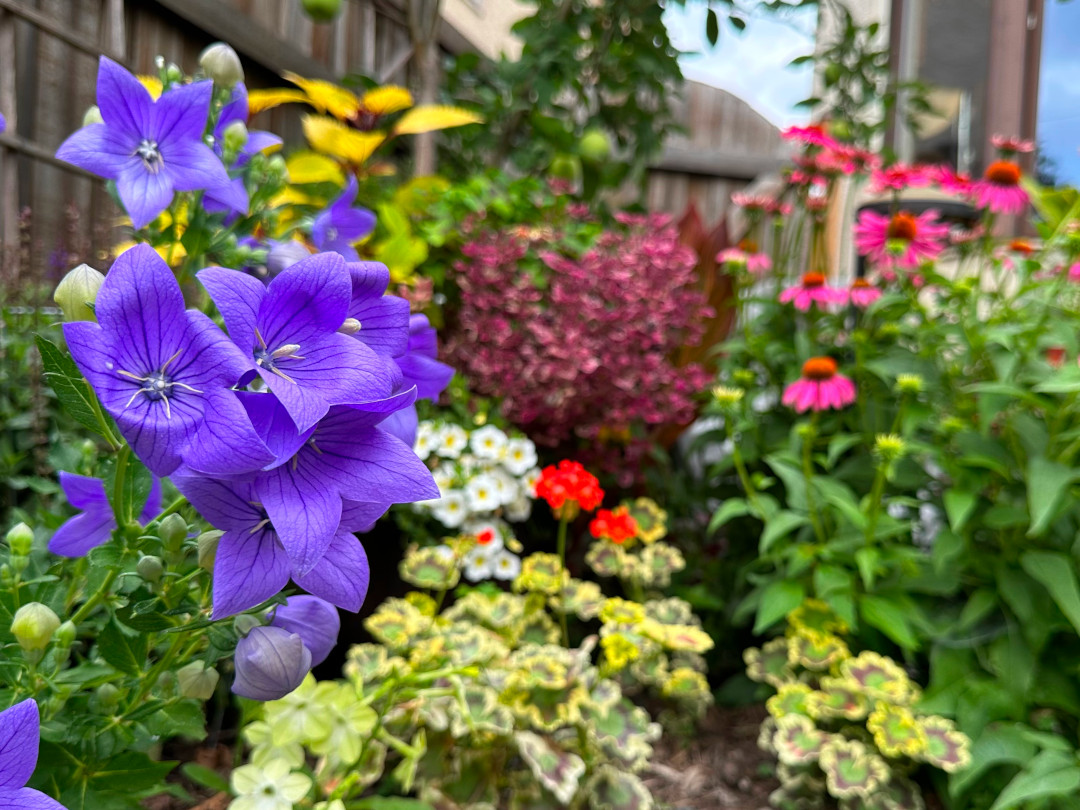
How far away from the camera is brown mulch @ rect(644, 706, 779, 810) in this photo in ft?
4.87

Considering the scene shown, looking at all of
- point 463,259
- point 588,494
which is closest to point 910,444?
point 588,494

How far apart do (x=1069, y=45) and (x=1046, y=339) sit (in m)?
2.89

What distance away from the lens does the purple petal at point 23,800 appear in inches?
19.3

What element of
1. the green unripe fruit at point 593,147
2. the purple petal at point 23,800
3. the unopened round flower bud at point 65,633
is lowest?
the purple petal at point 23,800

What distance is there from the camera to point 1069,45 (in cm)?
363

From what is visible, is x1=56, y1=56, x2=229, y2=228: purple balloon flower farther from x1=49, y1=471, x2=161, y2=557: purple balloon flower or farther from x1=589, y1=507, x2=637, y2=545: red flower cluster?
x1=589, y1=507, x2=637, y2=545: red flower cluster

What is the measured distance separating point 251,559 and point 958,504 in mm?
1311

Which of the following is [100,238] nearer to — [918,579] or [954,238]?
[918,579]

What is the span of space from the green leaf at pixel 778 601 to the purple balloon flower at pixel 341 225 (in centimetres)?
98

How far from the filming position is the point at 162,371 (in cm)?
51

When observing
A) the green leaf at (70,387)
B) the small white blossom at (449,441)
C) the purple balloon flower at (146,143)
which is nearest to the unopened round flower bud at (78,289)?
the green leaf at (70,387)

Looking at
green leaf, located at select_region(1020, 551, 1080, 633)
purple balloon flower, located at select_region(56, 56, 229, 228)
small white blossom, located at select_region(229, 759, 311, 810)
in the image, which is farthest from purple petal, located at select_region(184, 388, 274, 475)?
green leaf, located at select_region(1020, 551, 1080, 633)

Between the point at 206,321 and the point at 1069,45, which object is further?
the point at 1069,45

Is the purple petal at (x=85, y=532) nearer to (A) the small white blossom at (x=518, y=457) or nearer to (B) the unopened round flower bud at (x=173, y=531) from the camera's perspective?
(B) the unopened round flower bud at (x=173, y=531)
